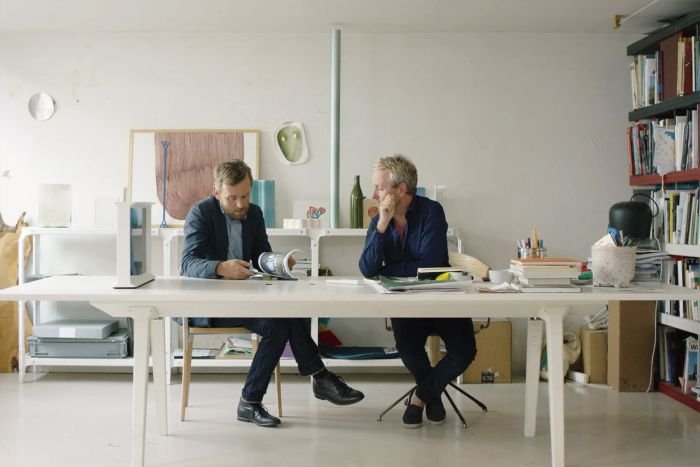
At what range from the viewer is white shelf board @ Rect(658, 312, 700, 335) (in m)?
4.04

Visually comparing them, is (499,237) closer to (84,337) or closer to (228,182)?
(228,182)

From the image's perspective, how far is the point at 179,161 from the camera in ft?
16.2

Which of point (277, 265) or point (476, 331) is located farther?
point (476, 331)

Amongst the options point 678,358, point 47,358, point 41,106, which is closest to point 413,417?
point 678,358

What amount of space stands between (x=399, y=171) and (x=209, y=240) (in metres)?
0.98

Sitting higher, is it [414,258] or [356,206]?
[356,206]

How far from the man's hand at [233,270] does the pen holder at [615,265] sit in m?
1.50

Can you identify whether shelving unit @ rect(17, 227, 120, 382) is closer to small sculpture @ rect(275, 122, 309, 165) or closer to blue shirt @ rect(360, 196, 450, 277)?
small sculpture @ rect(275, 122, 309, 165)

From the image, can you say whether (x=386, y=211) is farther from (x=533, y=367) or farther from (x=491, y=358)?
(x=491, y=358)

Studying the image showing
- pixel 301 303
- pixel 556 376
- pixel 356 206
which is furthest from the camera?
pixel 356 206

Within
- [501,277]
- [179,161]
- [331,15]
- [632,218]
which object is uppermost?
[331,15]

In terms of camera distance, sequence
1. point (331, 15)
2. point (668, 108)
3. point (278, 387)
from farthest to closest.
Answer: point (331, 15)
point (668, 108)
point (278, 387)

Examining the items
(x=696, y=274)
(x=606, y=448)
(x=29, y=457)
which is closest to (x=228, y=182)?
(x=29, y=457)

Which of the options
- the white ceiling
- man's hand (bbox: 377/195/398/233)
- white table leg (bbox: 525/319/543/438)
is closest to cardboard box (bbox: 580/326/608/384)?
white table leg (bbox: 525/319/543/438)
